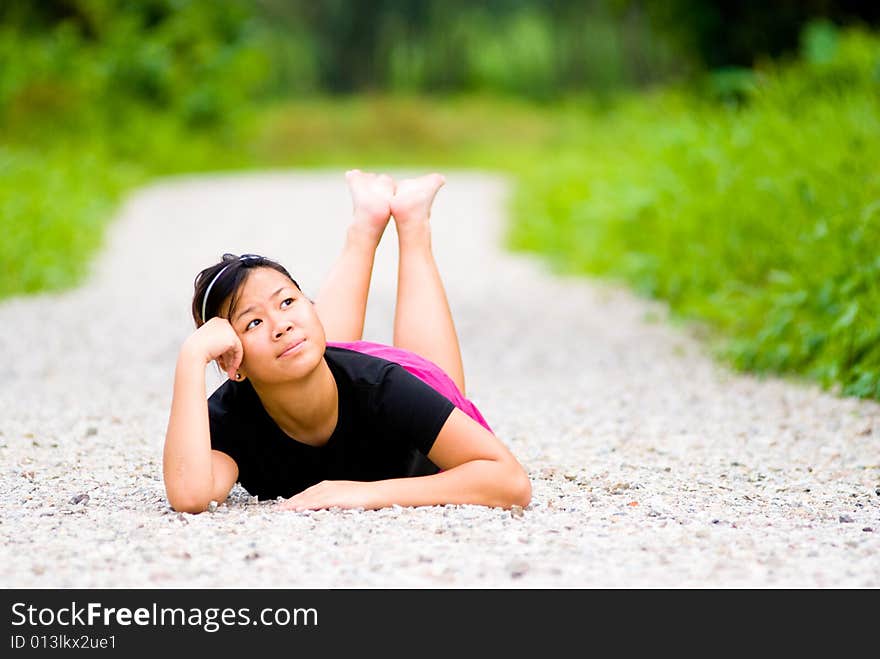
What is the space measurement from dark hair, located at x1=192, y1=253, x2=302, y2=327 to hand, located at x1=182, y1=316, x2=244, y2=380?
76mm

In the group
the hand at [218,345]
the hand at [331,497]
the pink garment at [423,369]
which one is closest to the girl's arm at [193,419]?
the hand at [218,345]

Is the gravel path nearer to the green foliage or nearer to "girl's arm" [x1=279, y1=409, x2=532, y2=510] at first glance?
"girl's arm" [x1=279, y1=409, x2=532, y2=510]

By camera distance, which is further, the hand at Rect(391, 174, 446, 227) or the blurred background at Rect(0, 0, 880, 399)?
the blurred background at Rect(0, 0, 880, 399)

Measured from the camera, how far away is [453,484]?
3355 mm

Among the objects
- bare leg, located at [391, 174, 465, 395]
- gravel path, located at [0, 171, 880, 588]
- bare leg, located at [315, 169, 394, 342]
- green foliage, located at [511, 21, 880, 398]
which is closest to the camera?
gravel path, located at [0, 171, 880, 588]

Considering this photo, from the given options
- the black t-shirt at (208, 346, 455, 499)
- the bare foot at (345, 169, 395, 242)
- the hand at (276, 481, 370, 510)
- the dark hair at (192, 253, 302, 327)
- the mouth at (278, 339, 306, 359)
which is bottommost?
the hand at (276, 481, 370, 510)

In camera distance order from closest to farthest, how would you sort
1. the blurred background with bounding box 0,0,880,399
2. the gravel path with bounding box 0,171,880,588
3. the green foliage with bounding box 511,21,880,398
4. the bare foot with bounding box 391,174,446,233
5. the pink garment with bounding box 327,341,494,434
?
1. the gravel path with bounding box 0,171,880,588
2. the pink garment with bounding box 327,341,494,434
3. the bare foot with bounding box 391,174,446,233
4. the green foliage with bounding box 511,21,880,398
5. the blurred background with bounding box 0,0,880,399

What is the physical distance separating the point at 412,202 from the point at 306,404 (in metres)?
1.24

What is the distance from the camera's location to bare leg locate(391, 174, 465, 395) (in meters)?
4.07

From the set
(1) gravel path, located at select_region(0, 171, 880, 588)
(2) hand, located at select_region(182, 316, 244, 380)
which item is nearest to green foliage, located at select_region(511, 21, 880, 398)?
(1) gravel path, located at select_region(0, 171, 880, 588)

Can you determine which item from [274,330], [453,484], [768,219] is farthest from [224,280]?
[768,219]

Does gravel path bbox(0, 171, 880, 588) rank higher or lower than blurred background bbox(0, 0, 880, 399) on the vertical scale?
lower

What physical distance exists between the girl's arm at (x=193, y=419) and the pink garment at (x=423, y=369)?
0.57m
